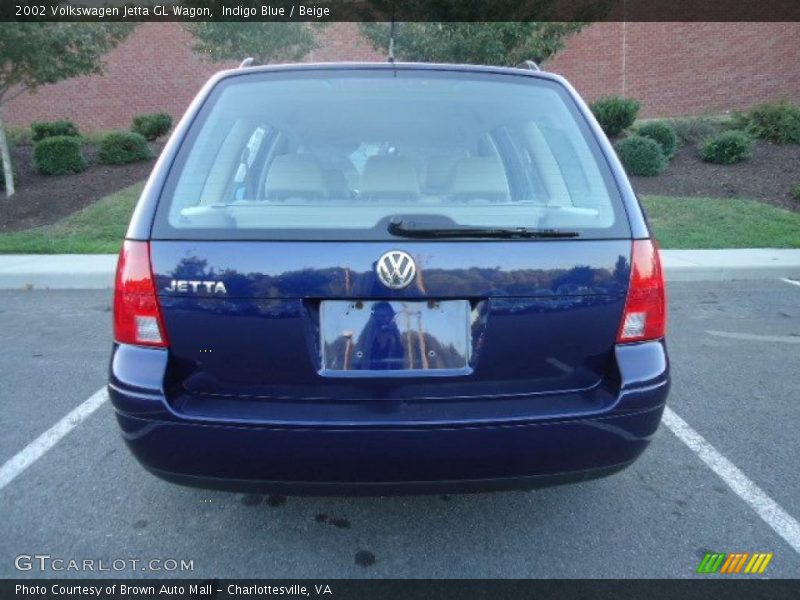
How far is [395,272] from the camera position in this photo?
195 cm

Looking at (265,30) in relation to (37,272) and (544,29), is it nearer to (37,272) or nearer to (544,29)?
(544,29)

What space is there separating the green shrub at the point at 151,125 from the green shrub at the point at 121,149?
167 centimetres

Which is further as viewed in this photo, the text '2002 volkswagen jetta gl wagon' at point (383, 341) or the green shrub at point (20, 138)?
the green shrub at point (20, 138)

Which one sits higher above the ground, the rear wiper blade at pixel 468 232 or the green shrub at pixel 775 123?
the rear wiper blade at pixel 468 232

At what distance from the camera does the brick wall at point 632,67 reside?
711 inches

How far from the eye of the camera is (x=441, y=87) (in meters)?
2.42

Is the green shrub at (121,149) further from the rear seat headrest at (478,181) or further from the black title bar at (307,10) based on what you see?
the rear seat headrest at (478,181)

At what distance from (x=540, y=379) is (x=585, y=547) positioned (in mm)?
831

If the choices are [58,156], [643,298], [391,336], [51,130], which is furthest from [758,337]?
[51,130]

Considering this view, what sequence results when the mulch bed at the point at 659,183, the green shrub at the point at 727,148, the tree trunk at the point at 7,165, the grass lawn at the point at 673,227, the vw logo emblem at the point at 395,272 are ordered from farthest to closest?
the green shrub at the point at 727,148
the tree trunk at the point at 7,165
the mulch bed at the point at 659,183
the grass lawn at the point at 673,227
the vw logo emblem at the point at 395,272

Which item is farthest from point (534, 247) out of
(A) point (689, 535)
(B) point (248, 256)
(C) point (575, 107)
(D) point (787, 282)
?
(D) point (787, 282)

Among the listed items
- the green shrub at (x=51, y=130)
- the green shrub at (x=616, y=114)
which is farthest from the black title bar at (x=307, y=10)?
the green shrub at (x=51, y=130)
